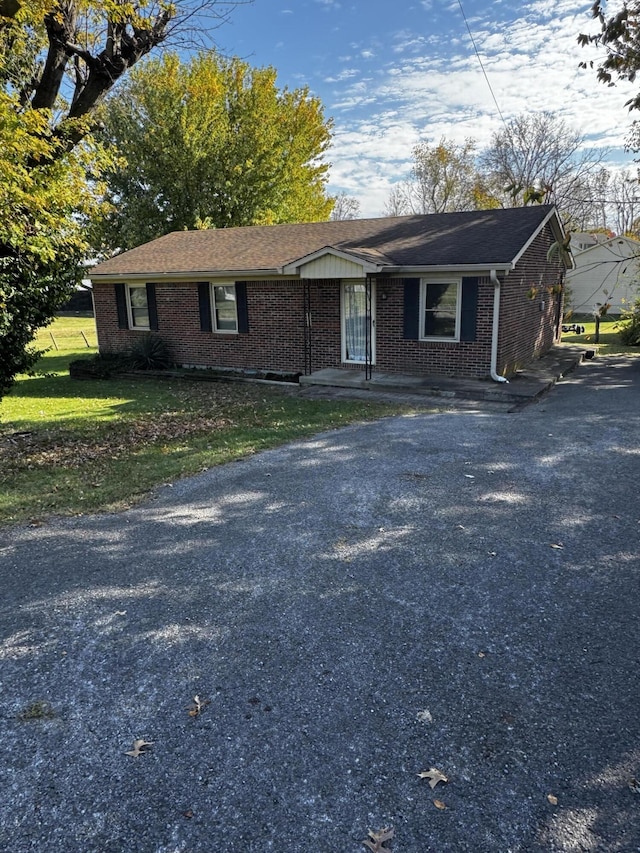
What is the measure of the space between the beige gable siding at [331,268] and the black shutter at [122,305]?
6.81m

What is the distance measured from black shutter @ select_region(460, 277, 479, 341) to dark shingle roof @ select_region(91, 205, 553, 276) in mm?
495

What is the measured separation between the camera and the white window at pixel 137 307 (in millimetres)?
16969

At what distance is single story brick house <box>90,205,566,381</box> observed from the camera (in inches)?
480

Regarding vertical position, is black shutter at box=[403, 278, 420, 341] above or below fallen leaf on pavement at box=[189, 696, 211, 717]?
above

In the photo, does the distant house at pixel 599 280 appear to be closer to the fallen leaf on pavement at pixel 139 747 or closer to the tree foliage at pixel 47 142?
the tree foliage at pixel 47 142

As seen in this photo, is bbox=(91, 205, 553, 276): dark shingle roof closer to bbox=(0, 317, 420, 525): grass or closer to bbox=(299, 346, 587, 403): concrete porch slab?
bbox=(299, 346, 587, 403): concrete porch slab

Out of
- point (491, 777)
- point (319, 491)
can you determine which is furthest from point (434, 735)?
point (319, 491)

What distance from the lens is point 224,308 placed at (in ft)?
50.9

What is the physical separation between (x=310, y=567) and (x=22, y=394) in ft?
40.7

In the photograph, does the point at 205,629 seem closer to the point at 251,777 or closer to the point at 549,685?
the point at 251,777

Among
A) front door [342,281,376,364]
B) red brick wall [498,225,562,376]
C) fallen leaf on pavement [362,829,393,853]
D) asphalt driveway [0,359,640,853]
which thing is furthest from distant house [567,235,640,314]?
fallen leaf on pavement [362,829,393,853]

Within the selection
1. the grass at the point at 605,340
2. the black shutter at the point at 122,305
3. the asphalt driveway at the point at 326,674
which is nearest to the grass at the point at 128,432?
the asphalt driveway at the point at 326,674

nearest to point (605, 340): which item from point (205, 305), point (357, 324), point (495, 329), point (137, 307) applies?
point (495, 329)

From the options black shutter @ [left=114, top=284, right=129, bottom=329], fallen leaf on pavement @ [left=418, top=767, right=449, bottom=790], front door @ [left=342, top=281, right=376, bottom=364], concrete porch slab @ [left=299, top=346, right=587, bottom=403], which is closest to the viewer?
fallen leaf on pavement @ [left=418, top=767, right=449, bottom=790]
